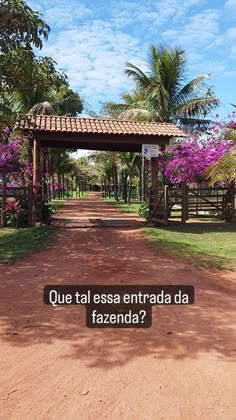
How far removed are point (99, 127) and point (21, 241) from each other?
6.64 meters

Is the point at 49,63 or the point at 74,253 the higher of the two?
the point at 49,63

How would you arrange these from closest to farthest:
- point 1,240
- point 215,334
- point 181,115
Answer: point 215,334 < point 1,240 < point 181,115

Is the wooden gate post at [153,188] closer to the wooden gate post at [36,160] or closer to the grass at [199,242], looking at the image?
the grass at [199,242]

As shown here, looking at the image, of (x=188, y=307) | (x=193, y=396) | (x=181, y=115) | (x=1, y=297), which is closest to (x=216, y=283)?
(x=188, y=307)

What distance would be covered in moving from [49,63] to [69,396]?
7896 mm

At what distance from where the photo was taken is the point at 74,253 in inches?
392

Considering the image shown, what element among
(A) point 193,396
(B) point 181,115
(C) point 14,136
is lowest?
(A) point 193,396

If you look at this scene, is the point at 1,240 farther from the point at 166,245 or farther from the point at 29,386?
the point at 29,386

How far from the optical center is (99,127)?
16.5 meters

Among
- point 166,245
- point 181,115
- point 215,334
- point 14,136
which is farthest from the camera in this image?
point 181,115

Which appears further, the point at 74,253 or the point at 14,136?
the point at 14,136

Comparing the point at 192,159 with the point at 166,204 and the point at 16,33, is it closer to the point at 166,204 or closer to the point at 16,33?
the point at 166,204

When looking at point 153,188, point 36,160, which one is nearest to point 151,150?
point 153,188

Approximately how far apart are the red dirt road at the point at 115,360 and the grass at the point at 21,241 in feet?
7.90
